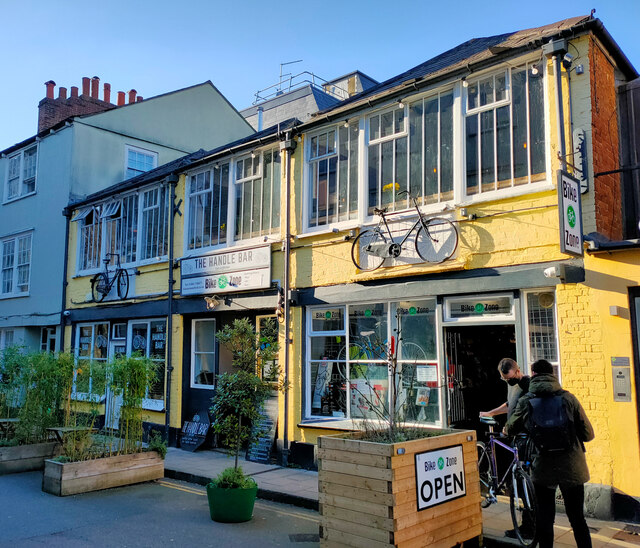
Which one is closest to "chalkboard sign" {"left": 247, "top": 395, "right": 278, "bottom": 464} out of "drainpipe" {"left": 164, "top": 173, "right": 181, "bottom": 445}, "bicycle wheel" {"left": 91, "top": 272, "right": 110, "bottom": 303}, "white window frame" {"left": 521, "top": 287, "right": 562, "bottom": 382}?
"drainpipe" {"left": 164, "top": 173, "right": 181, "bottom": 445}

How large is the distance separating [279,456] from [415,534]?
18.5 feet

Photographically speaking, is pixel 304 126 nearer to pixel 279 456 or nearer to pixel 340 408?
pixel 340 408

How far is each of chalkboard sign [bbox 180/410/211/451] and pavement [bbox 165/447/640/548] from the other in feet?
0.69

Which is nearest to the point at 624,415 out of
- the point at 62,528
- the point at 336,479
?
the point at 336,479

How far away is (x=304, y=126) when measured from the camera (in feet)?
36.5

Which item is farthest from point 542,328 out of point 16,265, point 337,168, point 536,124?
point 16,265

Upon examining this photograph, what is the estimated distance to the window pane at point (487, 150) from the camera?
858 centimetres

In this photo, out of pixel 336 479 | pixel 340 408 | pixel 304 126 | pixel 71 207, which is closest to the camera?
pixel 336 479

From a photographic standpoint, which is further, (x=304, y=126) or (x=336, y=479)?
(x=304, y=126)

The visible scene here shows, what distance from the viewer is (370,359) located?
A: 978 centimetres

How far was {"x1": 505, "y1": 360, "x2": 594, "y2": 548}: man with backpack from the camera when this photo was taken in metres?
5.13

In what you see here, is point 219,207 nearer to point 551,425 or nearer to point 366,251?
point 366,251

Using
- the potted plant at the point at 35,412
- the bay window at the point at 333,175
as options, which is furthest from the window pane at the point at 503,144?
the potted plant at the point at 35,412

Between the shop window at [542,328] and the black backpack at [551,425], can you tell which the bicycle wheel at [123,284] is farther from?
the black backpack at [551,425]
